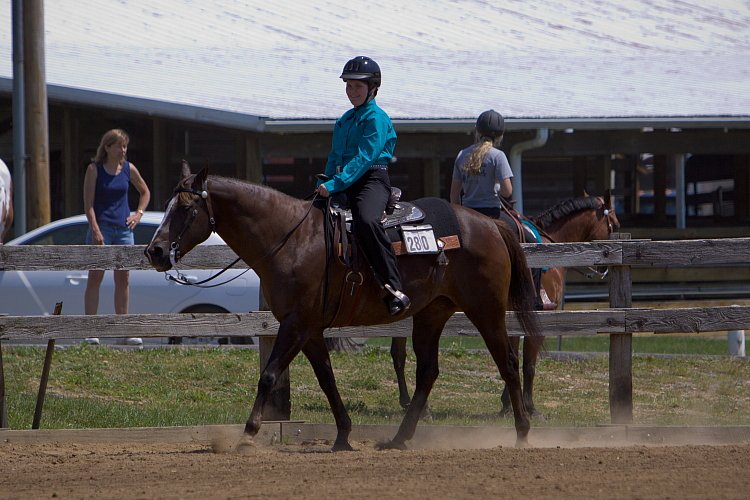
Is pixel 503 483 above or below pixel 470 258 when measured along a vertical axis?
below

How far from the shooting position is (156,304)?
1270 cm

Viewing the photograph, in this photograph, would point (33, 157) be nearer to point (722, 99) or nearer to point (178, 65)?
point (178, 65)

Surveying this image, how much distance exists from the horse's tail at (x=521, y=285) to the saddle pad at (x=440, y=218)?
465 millimetres

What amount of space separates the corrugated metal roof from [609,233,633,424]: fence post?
8555mm

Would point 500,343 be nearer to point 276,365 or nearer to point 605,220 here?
point 276,365

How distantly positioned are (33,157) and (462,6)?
13.3 meters

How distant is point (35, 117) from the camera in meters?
14.5

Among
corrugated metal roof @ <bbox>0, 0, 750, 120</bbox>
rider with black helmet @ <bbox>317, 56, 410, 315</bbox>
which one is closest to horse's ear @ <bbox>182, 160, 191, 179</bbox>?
rider with black helmet @ <bbox>317, 56, 410, 315</bbox>

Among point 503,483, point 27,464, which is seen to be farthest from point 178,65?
point 503,483

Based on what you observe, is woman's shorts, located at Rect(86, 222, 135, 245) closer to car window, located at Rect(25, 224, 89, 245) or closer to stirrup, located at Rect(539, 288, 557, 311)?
car window, located at Rect(25, 224, 89, 245)

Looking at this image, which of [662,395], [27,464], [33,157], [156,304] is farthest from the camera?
[33,157]

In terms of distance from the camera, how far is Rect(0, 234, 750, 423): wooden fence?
349 inches

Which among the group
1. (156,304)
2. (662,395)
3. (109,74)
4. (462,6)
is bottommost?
(662,395)

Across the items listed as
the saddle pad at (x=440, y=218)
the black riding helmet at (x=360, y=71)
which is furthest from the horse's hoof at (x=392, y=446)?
the black riding helmet at (x=360, y=71)
